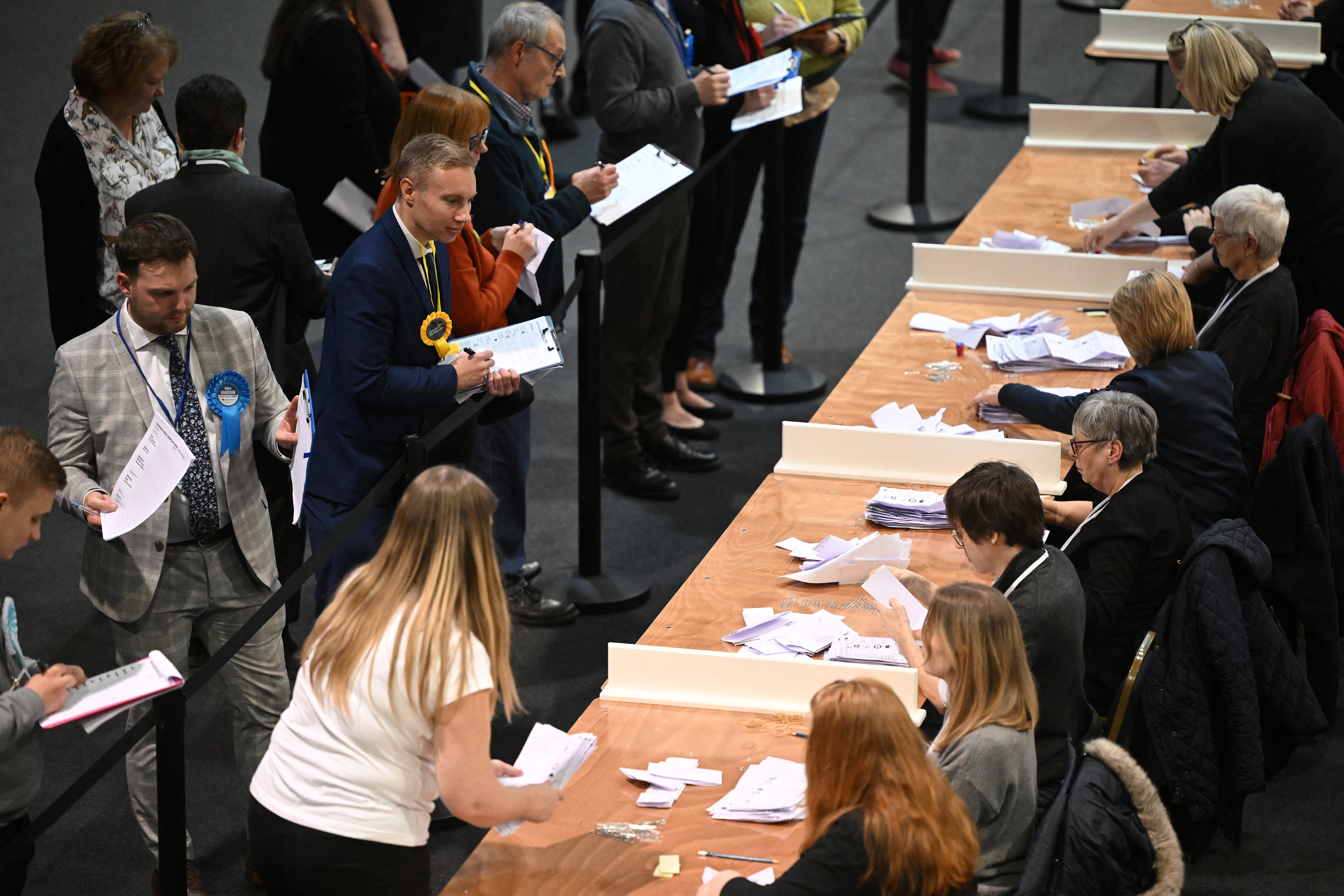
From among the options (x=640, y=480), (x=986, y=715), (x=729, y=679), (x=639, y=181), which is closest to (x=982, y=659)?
(x=986, y=715)

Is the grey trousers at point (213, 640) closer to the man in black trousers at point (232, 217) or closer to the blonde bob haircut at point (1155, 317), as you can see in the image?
the man in black trousers at point (232, 217)

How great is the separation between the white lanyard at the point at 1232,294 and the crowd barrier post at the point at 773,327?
1868mm

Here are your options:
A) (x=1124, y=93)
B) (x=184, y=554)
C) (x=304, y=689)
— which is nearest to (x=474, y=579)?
(x=304, y=689)

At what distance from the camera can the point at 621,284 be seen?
507cm

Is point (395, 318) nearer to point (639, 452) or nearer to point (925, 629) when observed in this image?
point (925, 629)

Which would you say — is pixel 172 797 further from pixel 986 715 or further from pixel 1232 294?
pixel 1232 294

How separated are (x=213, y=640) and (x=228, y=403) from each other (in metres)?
0.54

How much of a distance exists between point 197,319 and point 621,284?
2094 millimetres

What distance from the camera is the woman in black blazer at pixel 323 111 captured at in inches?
176

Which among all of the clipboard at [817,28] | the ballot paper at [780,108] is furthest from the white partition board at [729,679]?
the clipboard at [817,28]

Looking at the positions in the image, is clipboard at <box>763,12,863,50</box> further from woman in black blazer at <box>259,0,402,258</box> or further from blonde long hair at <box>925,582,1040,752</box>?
blonde long hair at <box>925,582,1040,752</box>

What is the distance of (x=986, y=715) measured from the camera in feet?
8.58

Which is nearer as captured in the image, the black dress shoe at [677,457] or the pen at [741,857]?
the pen at [741,857]

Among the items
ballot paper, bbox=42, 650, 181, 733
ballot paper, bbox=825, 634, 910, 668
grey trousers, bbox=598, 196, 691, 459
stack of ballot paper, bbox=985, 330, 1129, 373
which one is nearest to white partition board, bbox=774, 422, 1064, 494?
stack of ballot paper, bbox=985, 330, 1129, 373
